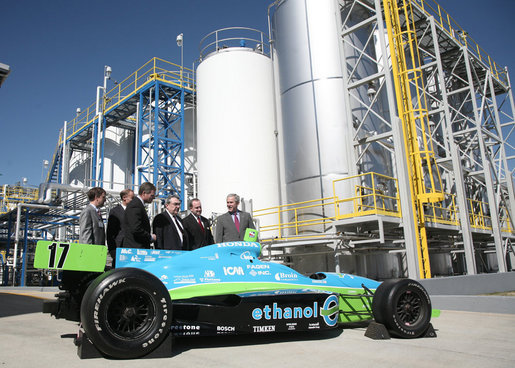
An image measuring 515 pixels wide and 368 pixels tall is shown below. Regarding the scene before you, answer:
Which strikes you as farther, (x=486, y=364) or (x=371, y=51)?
(x=371, y=51)

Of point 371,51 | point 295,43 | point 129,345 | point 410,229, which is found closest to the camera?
point 129,345

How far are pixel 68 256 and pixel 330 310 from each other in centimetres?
299

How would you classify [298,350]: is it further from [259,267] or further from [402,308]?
[402,308]

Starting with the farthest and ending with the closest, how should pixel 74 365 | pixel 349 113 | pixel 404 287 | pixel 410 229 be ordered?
pixel 349 113 < pixel 410 229 < pixel 404 287 < pixel 74 365

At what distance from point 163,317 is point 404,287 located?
2979mm

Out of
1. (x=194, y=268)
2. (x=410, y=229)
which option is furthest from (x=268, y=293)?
(x=410, y=229)

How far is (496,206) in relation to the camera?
17.2 m

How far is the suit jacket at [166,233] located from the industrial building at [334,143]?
21.3 ft

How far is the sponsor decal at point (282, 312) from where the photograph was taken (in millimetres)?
4573

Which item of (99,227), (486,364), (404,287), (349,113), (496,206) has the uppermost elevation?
(349,113)

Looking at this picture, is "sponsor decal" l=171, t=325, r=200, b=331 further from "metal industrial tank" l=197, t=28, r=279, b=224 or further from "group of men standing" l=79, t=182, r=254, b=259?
"metal industrial tank" l=197, t=28, r=279, b=224

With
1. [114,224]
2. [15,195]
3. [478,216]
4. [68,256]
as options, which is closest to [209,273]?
[68,256]

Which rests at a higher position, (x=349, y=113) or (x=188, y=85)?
(x=188, y=85)

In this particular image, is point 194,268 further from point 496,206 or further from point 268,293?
point 496,206
